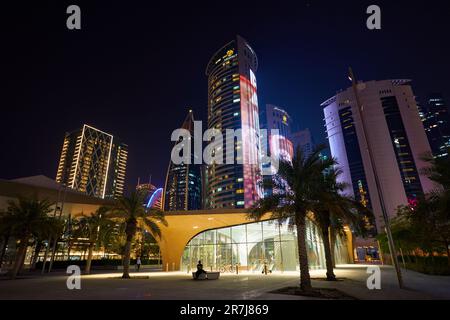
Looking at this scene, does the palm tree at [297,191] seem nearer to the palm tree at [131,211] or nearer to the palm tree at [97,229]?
the palm tree at [131,211]

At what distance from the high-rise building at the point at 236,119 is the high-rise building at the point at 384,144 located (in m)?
41.6

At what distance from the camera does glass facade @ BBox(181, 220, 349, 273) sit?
2922 cm

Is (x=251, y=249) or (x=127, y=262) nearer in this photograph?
(x=127, y=262)

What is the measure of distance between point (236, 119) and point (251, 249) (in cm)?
10817

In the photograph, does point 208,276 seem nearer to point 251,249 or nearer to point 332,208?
point 332,208

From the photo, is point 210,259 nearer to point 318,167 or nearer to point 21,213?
point 21,213

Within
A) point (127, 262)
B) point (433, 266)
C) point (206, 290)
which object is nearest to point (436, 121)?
point (433, 266)

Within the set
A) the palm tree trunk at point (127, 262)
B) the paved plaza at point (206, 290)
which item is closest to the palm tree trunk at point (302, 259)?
the paved plaza at point (206, 290)

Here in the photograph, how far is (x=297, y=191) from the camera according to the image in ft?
45.5

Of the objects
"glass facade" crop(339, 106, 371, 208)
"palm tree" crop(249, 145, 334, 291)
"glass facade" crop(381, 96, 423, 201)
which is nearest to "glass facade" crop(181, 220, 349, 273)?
"palm tree" crop(249, 145, 334, 291)

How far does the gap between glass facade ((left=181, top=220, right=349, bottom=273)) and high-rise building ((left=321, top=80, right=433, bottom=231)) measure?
3433 inches
